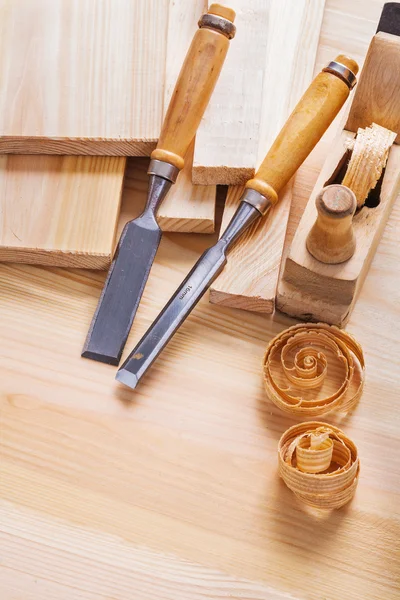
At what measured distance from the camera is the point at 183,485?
3.20 ft

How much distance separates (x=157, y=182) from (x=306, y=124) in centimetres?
20

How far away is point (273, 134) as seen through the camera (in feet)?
3.68

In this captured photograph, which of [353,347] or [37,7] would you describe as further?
[37,7]

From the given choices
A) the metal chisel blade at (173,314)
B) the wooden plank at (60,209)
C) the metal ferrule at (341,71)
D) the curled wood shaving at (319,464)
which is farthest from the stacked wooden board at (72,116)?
the curled wood shaving at (319,464)

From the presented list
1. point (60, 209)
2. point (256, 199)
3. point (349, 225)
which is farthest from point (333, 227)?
point (60, 209)

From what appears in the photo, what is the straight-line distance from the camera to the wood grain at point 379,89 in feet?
3.18

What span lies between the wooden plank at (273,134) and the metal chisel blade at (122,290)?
0.09m

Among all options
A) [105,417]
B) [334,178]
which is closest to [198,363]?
[105,417]

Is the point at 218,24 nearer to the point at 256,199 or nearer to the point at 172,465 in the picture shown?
the point at 256,199

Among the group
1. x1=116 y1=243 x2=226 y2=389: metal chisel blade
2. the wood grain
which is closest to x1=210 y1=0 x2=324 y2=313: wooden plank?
x1=116 y1=243 x2=226 y2=389: metal chisel blade

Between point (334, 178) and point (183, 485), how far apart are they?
41 centimetres

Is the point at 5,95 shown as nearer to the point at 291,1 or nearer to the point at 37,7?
the point at 37,7

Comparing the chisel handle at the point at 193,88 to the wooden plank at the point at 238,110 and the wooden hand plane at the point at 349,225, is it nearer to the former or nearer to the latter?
the wooden plank at the point at 238,110

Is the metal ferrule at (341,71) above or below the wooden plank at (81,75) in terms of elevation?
above
